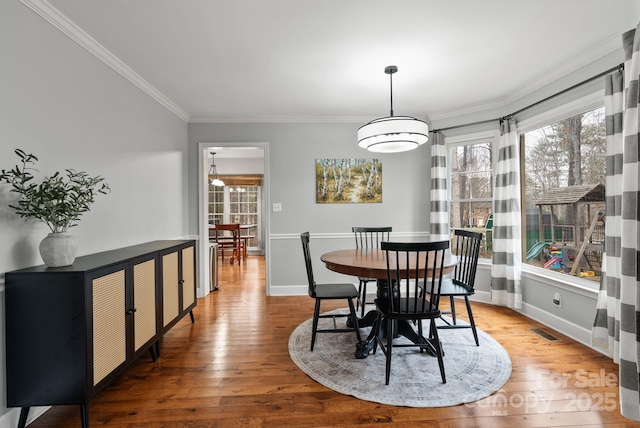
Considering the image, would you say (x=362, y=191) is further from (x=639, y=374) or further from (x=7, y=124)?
(x=7, y=124)

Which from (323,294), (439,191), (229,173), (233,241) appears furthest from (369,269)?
(229,173)

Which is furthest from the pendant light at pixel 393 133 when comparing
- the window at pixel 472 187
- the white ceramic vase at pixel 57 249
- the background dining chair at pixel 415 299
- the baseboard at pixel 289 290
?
the baseboard at pixel 289 290

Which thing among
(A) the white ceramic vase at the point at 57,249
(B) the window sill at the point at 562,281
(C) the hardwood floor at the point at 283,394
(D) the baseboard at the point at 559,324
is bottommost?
(C) the hardwood floor at the point at 283,394

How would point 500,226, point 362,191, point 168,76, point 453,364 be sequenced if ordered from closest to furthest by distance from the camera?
point 453,364 < point 168,76 < point 500,226 < point 362,191

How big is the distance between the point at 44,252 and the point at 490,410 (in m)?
2.67

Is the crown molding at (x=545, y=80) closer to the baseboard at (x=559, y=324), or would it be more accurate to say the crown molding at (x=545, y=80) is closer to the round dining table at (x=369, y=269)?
the round dining table at (x=369, y=269)

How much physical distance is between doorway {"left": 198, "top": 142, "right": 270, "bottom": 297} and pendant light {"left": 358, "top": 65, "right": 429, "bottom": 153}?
6.02ft

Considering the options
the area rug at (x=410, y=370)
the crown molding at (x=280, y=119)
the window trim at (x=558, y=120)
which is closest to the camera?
A: the area rug at (x=410, y=370)

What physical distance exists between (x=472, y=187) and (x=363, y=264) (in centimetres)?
253

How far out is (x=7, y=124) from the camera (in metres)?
1.58

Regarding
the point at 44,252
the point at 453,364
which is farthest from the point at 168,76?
the point at 453,364

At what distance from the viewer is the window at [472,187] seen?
3760 millimetres

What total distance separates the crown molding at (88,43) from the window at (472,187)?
3759 mm

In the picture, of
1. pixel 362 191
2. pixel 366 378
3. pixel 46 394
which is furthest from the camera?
pixel 362 191
